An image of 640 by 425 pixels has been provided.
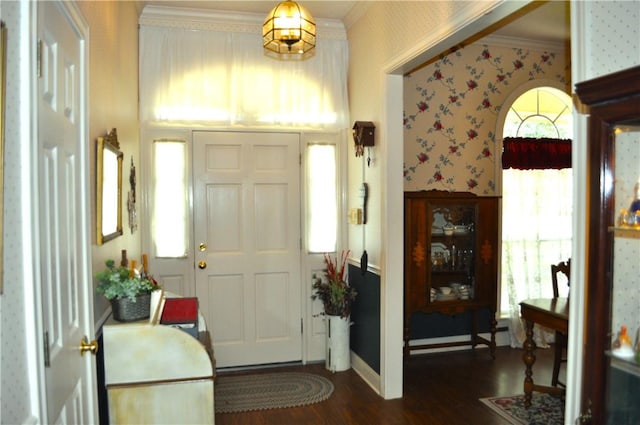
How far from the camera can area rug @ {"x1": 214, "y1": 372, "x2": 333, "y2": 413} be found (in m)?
3.71

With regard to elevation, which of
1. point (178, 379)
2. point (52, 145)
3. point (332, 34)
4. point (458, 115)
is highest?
point (332, 34)

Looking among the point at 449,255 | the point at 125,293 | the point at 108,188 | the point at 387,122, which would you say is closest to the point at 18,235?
the point at 125,293

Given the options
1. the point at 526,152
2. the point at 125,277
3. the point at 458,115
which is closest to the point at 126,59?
the point at 125,277

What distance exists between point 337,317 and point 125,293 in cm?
241

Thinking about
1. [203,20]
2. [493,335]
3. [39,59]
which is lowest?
[493,335]

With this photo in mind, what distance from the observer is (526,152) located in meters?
5.12

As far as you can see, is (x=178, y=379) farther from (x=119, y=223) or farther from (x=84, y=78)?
(x=84, y=78)

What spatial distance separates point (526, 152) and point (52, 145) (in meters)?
4.58

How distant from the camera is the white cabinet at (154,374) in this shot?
220 centimetres

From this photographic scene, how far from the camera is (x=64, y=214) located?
1.80 metres

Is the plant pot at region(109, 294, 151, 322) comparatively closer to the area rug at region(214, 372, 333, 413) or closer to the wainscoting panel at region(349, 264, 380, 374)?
the area rug at region(214, 372, 333, 413)

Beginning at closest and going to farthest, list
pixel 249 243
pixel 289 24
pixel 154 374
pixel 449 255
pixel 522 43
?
pixel 154 374
pixel 289 24
pixel 249 243
pixel 449 255
pixel 522 43

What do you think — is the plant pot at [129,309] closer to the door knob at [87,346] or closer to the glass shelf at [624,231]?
the door knob at [87,346]

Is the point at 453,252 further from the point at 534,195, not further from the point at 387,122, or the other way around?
the point at 387,122
